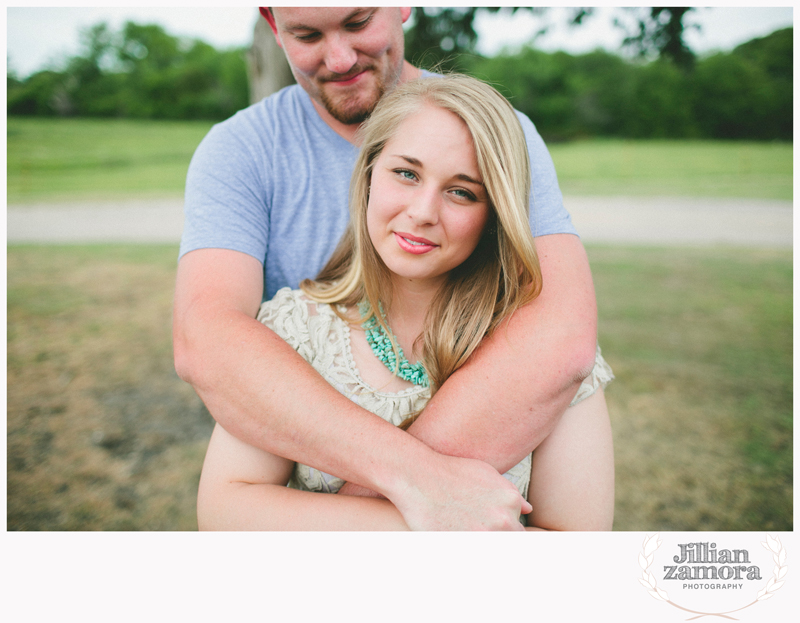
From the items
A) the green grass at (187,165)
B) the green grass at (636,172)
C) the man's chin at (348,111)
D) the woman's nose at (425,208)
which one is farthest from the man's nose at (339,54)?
the green grass at (636,172)

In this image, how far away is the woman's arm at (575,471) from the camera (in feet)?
5.27

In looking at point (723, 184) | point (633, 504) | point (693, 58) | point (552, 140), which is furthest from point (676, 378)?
point (552, 140)

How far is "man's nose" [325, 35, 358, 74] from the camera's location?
1.81 metres

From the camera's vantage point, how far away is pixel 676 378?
479 centimetres

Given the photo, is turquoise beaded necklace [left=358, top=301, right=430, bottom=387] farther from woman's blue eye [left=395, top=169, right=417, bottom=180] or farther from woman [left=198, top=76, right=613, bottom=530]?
woman's blue eye [left=395, top=169, right=417, bottom=180]

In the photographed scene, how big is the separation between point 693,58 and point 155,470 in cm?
401

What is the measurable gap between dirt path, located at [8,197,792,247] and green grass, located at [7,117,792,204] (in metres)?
0.43

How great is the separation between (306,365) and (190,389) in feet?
11.6

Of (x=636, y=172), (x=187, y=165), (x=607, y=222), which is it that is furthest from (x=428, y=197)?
(x=636, y=172)

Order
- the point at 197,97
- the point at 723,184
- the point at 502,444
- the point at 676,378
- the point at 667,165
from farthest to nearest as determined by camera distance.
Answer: the point at 667,165 → the point at 723,184 → the point at 197,97 → the point at 676,378 → the point at 502,444

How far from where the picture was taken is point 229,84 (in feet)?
22.3

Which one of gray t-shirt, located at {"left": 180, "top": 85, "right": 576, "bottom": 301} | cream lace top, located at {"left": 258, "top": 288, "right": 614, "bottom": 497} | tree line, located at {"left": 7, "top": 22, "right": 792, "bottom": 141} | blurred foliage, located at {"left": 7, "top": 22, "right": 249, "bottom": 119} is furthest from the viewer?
blurred foliage, located at {"left": 7, "top": 22, "right": 249, "bottom": 119}

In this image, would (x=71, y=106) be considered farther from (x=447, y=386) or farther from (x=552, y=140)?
(x=552, y=140)
